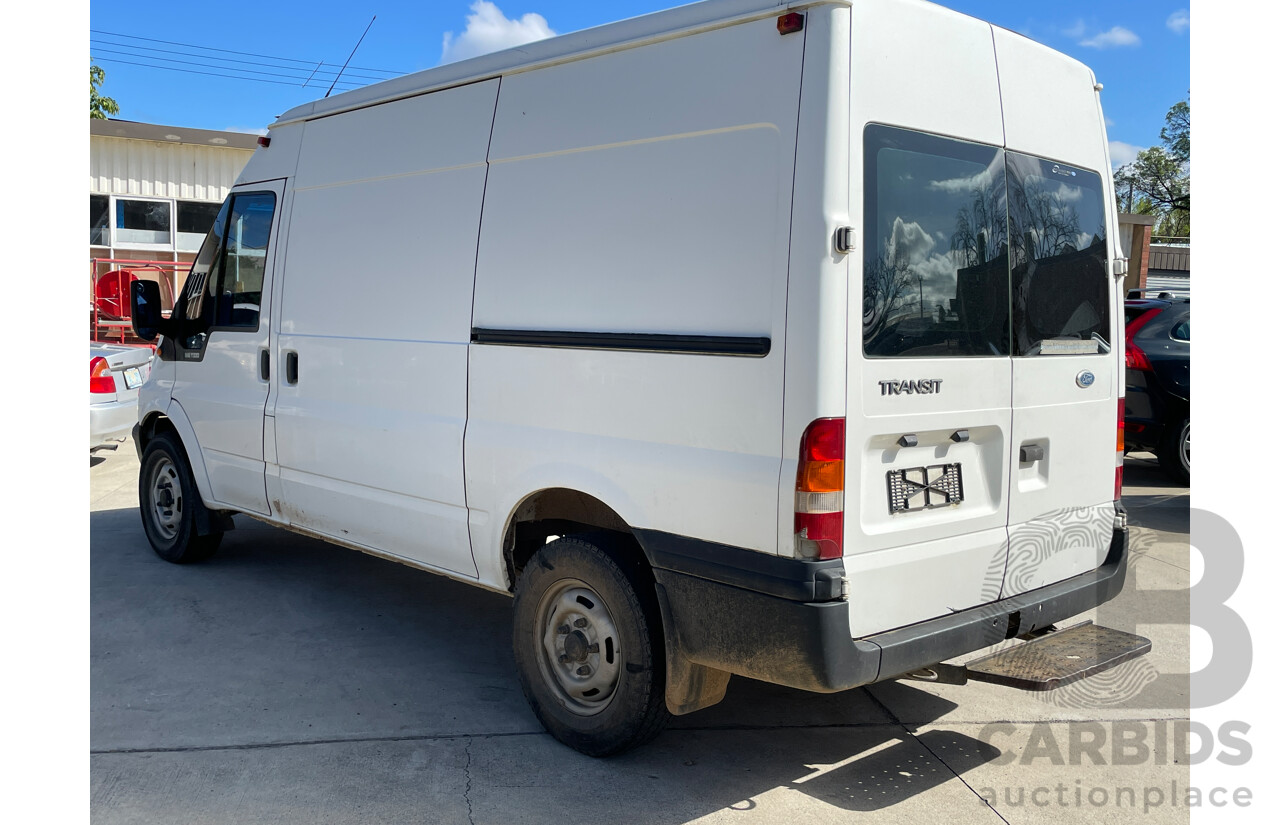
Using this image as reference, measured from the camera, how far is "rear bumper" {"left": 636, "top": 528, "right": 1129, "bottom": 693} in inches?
128

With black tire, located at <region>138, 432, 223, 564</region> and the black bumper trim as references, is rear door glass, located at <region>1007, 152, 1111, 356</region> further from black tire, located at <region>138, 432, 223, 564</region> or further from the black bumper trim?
black tire, located at <region>138, 432, 223, 564</region>

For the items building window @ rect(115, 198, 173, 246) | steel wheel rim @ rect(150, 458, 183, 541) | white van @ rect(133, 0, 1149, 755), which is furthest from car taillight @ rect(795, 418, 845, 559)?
building window @ rect(115, 198, 173, 246)

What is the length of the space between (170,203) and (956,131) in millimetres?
20012

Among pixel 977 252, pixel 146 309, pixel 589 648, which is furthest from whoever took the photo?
pixel 146 309

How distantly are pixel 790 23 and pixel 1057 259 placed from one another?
151 cm

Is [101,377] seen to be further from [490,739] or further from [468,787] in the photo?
[468,787]

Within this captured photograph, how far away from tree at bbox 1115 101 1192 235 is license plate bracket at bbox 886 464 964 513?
1715 inches

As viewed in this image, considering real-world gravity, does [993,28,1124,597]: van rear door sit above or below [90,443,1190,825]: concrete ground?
above

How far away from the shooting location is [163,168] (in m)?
20.2

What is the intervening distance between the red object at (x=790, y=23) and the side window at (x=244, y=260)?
3.43 meters

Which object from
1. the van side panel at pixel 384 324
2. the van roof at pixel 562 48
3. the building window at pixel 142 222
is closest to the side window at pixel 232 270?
the van side panel at pixel 384 324

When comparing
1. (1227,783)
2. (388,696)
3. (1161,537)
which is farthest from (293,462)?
(1161,537)

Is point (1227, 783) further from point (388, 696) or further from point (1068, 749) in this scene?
point (388, 696)

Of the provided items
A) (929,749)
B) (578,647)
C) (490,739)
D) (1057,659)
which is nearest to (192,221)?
(490,739)
